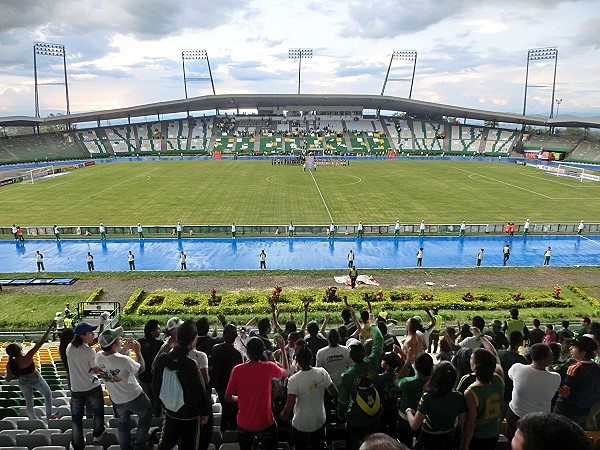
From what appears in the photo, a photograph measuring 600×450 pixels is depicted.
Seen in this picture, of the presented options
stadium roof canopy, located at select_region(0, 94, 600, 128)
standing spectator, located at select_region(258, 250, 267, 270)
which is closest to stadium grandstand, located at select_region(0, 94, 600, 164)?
stadium roof canopy, located at select_region(0, 94, 600, 128)

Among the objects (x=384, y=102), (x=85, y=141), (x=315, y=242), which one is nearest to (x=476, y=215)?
(x=315, y=242)

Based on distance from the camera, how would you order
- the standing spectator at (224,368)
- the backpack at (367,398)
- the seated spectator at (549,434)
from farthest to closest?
the standing spectator at (224,368)
the backpack at (367,398)
the seated spectator at (549,434)

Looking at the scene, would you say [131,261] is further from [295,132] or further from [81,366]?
[295,132]

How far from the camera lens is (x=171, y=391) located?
4613 mm

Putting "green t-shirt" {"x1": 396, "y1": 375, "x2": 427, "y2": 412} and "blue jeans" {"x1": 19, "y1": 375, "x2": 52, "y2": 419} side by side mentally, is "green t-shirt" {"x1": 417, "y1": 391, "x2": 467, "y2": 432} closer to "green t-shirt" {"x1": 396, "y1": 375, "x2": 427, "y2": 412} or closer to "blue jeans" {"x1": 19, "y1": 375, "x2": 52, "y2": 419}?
"green t-shirt" {"x1": 396, "y1": 375, "x2": 427, "y2": 412}

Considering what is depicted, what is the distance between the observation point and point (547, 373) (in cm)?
474

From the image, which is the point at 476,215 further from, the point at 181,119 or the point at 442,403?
the point at 181,119

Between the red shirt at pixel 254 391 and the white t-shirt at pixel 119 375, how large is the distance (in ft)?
4.08

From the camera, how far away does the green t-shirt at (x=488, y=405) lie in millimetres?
Answer: 4375

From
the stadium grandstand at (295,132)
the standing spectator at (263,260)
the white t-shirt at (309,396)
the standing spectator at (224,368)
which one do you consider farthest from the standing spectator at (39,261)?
the stadium grandstand at (295,132)

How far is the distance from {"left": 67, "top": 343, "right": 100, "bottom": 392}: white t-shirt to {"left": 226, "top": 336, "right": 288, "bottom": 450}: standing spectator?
2138mm

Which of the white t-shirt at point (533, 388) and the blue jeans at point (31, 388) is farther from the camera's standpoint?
the blue jeans at point (31, 388)

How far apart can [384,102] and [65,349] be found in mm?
86323

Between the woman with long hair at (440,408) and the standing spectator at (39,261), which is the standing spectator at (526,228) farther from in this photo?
the standing spectator at (39,261)
